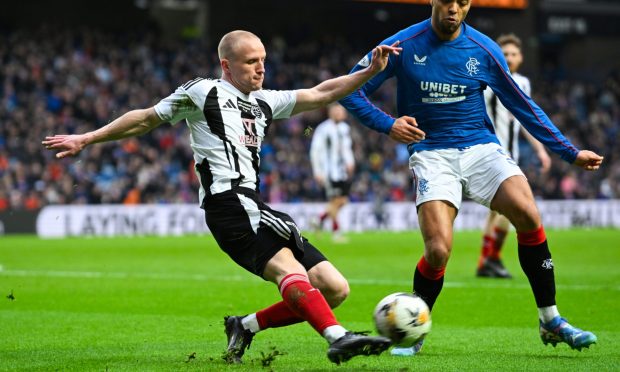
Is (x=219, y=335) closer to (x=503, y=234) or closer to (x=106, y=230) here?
(x=503, y=234)

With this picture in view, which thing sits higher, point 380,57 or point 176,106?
point 380,57

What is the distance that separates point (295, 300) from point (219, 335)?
2134 mm

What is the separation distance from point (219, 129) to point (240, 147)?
161 mm

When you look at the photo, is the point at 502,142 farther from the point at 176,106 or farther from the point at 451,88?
the point at 176,106

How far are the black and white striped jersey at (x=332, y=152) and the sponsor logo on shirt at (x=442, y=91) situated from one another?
44.2 ft

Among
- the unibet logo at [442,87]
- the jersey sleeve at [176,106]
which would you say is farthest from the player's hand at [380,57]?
the jersey sleeve at [176,106]

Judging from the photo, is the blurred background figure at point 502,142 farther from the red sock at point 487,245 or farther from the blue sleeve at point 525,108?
the blue sleeve at point 525,108

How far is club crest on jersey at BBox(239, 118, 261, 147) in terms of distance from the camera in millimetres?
5852

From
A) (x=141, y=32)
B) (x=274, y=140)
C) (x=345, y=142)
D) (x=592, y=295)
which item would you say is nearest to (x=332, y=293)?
(x=592, y=295)

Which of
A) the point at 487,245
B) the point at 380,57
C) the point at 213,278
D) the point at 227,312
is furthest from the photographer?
the point at 213,278

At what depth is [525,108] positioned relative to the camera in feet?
21.7

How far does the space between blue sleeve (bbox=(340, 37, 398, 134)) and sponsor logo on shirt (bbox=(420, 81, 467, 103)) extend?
264 mm

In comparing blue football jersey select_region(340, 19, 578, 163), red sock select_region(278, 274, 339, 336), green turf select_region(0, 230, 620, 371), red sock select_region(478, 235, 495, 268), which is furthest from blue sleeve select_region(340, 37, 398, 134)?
red sock select_region(478, 235, 495, 268)

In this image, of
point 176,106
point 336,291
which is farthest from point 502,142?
point 176,106
